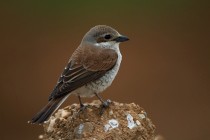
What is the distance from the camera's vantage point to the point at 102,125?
24.6ft

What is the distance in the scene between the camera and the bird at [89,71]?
8.02m

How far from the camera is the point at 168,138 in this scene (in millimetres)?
11906

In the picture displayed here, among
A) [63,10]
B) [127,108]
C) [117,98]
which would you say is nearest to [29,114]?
[117,98]

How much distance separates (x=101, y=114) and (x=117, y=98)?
6.24 meters

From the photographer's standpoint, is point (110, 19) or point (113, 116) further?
point (110, 19)

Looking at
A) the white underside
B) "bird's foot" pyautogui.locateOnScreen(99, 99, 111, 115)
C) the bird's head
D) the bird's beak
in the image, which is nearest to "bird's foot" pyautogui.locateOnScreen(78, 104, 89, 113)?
"bird's foot" pyautogui.locateOnScreen(99, 99, 111, 115)

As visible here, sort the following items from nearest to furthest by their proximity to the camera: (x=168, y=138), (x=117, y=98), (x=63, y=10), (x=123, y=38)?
(x=123, y=38) → (x=168, y=138) → (x=117, y=98) → (x=63, y=10)

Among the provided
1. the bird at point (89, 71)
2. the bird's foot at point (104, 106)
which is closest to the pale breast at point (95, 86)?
the bird at point (89, 71)

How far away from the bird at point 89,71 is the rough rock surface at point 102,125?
0.13 metres

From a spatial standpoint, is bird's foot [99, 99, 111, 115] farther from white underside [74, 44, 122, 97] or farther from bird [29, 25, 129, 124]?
white underside [74, 44, 122, 97]

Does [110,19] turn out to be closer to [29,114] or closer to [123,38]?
[29,114]

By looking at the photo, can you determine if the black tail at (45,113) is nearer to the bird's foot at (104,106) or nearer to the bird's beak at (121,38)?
the bird's foot at (104,106)

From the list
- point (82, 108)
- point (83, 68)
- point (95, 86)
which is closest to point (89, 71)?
point (83, 68)

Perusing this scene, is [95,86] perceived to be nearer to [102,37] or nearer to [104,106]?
[104,106]
